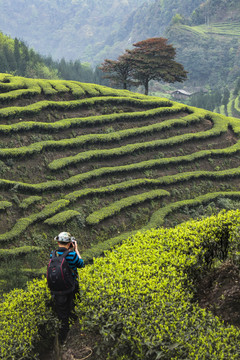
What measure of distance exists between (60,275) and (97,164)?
14.6 m

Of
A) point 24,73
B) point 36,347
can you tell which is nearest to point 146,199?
point 36,347

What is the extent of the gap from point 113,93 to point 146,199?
455 inches

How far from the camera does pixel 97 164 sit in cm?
2100

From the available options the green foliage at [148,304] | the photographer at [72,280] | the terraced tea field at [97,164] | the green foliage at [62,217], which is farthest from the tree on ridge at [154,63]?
the photographer at [72,280]

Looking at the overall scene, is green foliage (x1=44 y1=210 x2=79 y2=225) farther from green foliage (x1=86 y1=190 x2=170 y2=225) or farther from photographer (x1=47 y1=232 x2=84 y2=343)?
photographer (x1=47 y1=232 x2=84 y2=343)

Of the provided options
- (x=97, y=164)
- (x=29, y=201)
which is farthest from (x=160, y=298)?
(x=97, y=164)

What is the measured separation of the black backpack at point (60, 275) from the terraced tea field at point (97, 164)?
8.14 meters

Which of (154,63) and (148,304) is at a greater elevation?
(154,63)

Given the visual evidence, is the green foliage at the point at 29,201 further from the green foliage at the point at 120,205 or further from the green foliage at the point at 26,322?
the green foliage at the point at 26,322

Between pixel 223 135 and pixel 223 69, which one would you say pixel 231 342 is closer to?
pixel 223 135

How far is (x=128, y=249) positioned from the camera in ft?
25.9

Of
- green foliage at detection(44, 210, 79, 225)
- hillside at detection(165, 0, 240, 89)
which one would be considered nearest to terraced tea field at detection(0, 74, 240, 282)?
green foliage at detection(44, 210, 79, 225)

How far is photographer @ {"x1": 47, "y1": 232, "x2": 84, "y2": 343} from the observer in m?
6.87

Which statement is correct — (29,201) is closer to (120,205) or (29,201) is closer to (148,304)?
(120,205)
